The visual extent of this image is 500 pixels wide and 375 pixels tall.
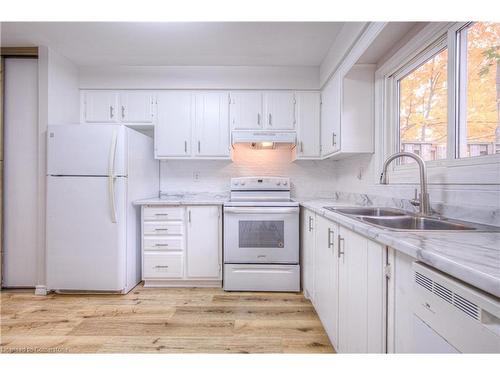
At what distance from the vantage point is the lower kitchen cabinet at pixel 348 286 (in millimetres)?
1061

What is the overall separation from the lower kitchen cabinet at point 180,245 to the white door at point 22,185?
1.13 meters

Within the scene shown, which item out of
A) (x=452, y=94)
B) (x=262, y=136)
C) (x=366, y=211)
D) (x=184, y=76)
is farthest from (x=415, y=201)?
(x=184, y=76)

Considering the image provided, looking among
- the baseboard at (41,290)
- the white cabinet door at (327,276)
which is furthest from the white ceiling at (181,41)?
the baseboard at (41,290)

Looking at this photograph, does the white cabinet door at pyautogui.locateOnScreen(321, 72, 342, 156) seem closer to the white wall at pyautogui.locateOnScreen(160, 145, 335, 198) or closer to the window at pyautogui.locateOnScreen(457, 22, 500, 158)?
the white wall at pyautogui.locateOnScreen(160, 145, 335, 198)

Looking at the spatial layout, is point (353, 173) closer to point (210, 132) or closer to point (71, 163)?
point (210, 132)

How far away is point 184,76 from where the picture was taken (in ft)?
9.83

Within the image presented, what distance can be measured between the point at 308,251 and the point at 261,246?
498 millimetres

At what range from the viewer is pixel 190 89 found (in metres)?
3.01

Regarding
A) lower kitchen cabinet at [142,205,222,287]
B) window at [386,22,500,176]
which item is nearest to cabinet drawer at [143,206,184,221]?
lower kitchen cabinet at [142,205,222,287]

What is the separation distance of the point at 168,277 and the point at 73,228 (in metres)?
1.04

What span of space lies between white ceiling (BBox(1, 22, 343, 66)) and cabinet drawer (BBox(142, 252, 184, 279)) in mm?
2169

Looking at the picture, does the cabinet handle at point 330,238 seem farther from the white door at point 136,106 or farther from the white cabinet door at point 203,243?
the white door at point 136,106

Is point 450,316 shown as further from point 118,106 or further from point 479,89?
point 118,106

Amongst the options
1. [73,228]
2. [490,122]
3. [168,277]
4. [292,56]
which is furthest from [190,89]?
[490,122]
